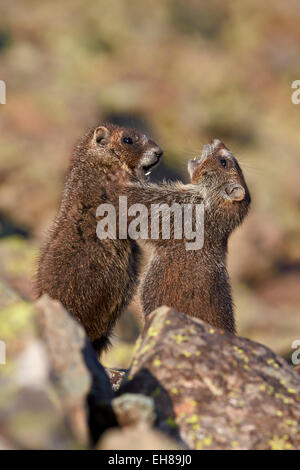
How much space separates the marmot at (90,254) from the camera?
845 cm

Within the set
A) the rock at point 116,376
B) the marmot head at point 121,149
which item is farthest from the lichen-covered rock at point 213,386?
the marmot head at point 121,149

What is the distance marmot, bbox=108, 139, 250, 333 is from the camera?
888 cm

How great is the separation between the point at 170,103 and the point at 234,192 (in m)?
21.1

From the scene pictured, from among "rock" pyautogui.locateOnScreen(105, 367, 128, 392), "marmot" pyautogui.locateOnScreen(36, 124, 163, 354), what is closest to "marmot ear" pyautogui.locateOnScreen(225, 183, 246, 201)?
"marmot" pyautogui.locateOnScreen(36, 124, 163, 354)

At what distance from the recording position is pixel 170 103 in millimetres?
30297

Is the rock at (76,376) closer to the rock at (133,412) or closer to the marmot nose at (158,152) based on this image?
the rock at (133,412)

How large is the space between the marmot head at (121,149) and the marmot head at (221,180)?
674 millimetres

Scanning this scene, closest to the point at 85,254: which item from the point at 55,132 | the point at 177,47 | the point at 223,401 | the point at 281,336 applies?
the point at 223,401

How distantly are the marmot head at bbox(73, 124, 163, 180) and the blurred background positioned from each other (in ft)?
19.3

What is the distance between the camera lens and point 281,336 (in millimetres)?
21016

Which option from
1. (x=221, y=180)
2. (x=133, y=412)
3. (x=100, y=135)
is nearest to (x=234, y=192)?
(x=221, y=180)

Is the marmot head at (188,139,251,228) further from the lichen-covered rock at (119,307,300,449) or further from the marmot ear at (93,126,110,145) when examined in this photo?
the lichen-covered rock at (119,307,300,449)

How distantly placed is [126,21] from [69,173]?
27.5 m
